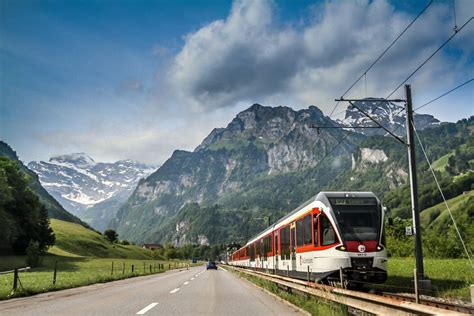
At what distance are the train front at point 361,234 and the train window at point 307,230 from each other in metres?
1.60

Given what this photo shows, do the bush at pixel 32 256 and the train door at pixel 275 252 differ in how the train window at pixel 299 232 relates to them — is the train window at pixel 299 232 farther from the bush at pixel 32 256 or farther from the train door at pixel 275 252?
the bush at pixel 32 256

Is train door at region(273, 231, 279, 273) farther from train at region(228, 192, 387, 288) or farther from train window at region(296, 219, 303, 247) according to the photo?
train at region(228, 192, 387, 288)

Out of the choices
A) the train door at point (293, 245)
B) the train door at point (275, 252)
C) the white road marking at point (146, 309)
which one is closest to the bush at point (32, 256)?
the train door at point (275, 252)

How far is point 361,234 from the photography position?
55.7 ft

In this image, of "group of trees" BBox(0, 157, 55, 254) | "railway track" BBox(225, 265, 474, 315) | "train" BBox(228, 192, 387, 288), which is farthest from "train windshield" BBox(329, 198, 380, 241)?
"group of trees" BBox(0, 157, 55, 254)

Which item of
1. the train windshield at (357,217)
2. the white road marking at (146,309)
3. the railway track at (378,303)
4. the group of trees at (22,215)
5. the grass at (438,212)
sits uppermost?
the grass at (438,212)

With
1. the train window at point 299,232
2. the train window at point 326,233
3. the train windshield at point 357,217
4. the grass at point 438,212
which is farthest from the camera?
the grass at point 438,212

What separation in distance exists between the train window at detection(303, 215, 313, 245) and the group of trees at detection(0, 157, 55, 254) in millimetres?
59204

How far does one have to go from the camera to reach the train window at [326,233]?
56.1ft

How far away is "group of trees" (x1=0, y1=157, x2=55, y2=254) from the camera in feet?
235

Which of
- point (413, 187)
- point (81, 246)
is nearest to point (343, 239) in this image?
point (413, 187)

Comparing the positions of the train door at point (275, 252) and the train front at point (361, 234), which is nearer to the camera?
the train front at point (361, 234)

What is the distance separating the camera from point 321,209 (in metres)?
18.2

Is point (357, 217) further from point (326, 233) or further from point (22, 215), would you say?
point (22, 215)
